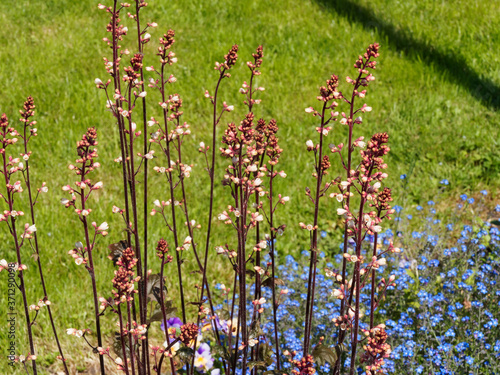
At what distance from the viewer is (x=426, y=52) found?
6453 mm

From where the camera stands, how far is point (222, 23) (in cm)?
686

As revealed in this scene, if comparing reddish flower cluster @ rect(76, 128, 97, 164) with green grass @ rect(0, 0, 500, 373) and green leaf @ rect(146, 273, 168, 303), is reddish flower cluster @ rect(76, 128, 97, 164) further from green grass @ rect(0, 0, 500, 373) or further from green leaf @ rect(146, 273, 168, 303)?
green grass @ rect(0, 0, 500, 373)

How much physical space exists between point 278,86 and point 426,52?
6.03 feet

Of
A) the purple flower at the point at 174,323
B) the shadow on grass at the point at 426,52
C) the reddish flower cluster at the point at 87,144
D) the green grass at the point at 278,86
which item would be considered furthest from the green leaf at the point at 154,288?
the shadow on grass at the point at 426,52

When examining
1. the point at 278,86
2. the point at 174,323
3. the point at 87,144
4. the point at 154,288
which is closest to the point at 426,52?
the point at 278,86

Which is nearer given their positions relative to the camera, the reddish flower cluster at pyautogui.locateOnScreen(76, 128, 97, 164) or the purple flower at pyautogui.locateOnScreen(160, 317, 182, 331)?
the reddish flower cluster at pyautogui.locateOnScreen(76, 128, 97, 164)

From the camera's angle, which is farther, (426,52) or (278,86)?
(426,52)

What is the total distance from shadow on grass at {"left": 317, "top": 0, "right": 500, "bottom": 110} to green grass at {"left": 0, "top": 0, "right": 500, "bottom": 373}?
16 mm

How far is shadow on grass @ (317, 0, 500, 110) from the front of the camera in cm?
600

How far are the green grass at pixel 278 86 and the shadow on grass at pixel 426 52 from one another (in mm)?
16

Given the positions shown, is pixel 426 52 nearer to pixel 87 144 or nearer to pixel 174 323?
pixel 174 323

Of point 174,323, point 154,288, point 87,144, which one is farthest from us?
point 174,323

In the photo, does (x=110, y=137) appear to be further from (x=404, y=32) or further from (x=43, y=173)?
(x=404, y=32)

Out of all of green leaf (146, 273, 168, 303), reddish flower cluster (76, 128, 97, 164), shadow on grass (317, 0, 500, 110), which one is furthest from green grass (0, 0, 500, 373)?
reddish flower cluster (76, 128, 97, 164)
